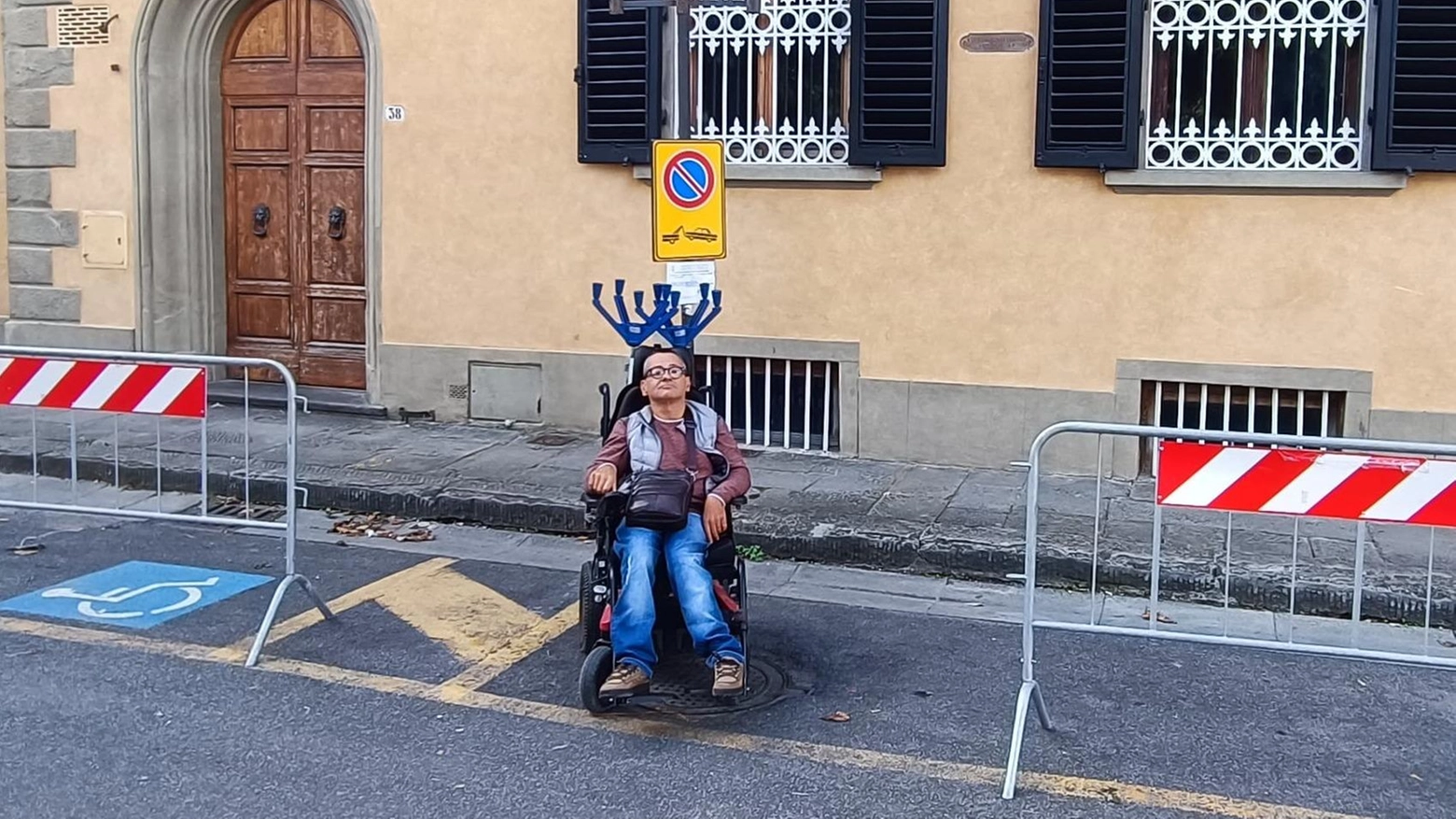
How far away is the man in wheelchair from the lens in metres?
5.05

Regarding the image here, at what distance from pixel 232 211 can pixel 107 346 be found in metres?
1.40

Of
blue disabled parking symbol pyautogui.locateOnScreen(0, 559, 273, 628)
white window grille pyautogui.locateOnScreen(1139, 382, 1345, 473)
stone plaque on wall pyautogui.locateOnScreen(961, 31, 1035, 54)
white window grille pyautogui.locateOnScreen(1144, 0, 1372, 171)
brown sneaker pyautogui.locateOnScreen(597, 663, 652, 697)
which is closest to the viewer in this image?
brown sneaker pyautogui.locateOnScreen(597, 663, 652, 697)

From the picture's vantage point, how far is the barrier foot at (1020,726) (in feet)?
14.7

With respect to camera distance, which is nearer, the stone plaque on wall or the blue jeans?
the blue jeans

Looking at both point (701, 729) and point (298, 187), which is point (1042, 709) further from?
point (298, 187)

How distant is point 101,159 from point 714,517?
307 inches

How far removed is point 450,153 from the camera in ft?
33.5

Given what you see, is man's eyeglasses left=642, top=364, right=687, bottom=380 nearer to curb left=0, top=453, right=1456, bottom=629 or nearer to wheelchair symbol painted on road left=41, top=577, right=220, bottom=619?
curb left=0, top=453, right=1456, bottom=629

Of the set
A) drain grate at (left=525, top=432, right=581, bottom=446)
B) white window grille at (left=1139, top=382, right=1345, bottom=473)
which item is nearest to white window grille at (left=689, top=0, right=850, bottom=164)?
drain grate at (left=525, top=432, right=581, bottom=446)

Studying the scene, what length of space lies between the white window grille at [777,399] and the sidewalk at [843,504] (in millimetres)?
238

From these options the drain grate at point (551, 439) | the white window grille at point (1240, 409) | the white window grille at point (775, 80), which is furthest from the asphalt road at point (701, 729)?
the white window grille at point (775, 80)

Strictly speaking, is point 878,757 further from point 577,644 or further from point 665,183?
point 665,183

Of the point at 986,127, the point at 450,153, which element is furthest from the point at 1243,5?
the point at 450,153

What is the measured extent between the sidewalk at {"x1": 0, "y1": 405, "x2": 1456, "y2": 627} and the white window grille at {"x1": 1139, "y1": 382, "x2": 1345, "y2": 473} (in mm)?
536
